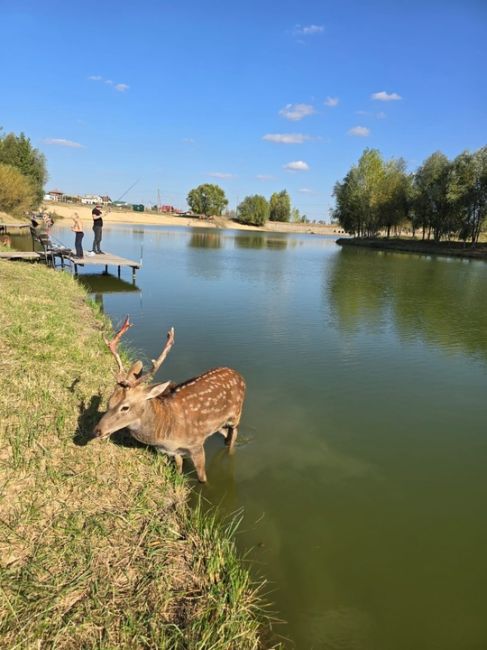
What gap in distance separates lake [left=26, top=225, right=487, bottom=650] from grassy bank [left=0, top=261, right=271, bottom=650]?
28.8 inches

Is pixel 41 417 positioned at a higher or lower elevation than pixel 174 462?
higher

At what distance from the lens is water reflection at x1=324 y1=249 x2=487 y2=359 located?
15070 mm

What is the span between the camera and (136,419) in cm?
464

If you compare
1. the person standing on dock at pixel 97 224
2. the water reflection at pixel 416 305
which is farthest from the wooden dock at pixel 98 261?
the water reflection at pixel 416 305

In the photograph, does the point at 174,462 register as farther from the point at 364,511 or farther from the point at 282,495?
the point at 364,511

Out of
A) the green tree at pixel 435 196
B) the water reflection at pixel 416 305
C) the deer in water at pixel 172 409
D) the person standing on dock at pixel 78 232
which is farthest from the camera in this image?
the green tree at pixel 435 196

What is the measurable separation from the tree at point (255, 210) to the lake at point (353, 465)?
132m

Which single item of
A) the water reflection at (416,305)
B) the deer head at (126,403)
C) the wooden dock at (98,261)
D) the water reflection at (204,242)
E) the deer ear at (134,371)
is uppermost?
the water reflection at (204,242)

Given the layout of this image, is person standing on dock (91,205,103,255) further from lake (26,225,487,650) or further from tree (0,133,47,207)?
tree (0,133,47,207)

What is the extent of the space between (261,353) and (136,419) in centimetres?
714

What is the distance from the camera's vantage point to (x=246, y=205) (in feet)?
484

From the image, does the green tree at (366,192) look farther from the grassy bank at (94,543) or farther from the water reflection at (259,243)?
the grassy bank at (94,543)

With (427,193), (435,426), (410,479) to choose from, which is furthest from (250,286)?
(427,193)

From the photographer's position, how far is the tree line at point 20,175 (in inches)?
2002
